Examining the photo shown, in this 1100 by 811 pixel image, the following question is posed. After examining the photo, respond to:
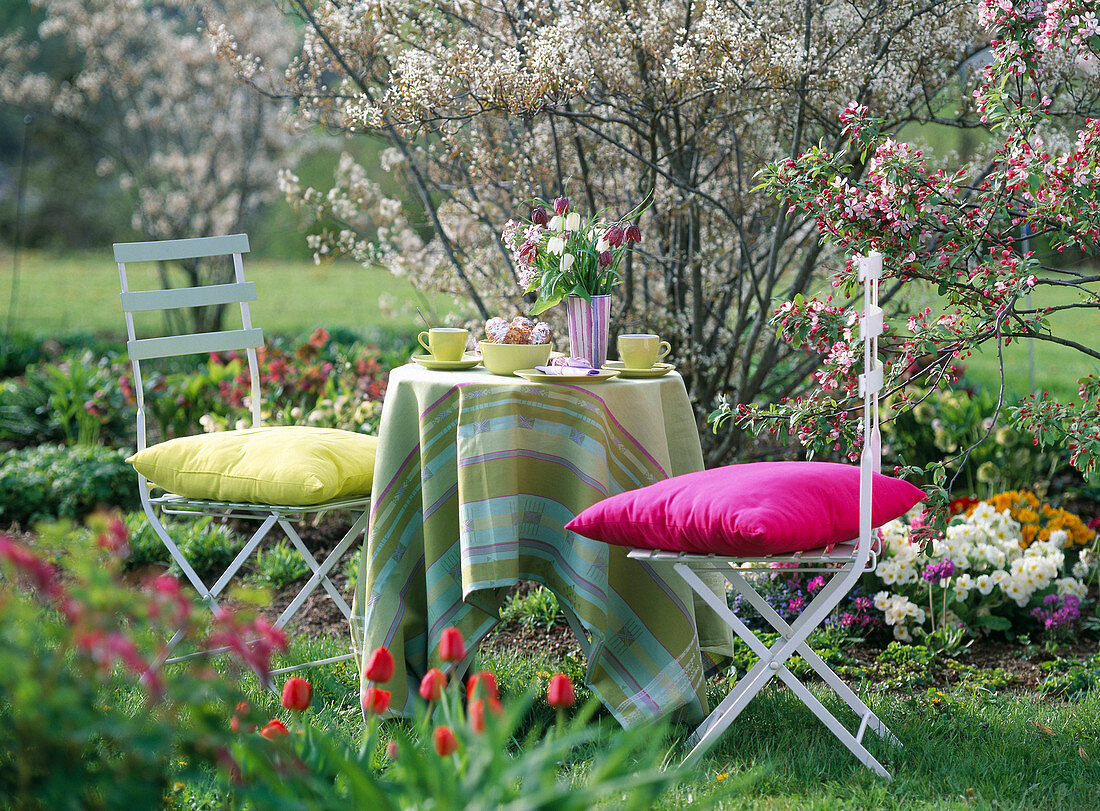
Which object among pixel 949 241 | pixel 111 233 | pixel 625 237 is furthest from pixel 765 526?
pixel 111 233

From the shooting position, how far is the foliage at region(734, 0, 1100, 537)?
8.04ft

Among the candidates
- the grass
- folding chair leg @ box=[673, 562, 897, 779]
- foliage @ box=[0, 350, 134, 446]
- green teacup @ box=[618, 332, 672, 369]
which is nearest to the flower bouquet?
green teacup @ box=[618, 332, 672, 369]

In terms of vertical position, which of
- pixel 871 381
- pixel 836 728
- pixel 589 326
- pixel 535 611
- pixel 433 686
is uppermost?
pixel 589 326

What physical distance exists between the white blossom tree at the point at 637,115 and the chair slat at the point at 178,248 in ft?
2.13

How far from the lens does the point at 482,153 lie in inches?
154

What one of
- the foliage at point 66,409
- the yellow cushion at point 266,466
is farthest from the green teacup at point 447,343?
the foliage at point 66,409

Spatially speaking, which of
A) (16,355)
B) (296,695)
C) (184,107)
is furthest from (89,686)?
(184,107)

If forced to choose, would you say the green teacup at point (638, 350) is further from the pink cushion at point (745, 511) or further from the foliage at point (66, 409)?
the foliage at point (66, 409)

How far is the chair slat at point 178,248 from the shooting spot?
309 cm

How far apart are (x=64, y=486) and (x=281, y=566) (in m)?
1.34

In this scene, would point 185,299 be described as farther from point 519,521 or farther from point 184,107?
point 184,107

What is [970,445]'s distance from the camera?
13.5 feet

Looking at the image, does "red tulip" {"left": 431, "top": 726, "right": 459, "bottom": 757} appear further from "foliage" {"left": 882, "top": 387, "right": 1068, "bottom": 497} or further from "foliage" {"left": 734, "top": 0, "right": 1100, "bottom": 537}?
"foliage" {"left": 882, "top": 387, "right": 1068, "bottom": 497}

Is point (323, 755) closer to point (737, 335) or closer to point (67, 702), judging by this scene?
point (67, 702)
